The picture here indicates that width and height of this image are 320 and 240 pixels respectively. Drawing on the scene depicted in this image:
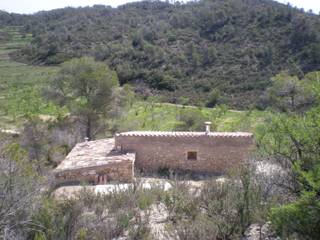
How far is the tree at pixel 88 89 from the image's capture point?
61.8ft

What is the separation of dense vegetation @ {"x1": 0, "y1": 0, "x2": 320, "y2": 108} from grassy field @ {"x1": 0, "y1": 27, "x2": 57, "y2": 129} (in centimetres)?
291

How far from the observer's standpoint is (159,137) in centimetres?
1230

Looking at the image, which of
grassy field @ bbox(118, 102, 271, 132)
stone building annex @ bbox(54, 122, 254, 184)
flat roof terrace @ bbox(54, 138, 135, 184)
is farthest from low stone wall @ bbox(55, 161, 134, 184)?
grassy field @ bbox(118, 102, 271, 132)

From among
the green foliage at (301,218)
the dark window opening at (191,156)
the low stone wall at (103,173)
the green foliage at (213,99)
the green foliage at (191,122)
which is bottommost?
the green foliage at (213,99)

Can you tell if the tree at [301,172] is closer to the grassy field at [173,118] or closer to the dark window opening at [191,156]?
the dark window opening at [191,156]

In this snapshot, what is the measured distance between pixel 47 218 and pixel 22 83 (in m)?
33.5

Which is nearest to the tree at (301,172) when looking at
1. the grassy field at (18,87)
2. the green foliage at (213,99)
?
the grassy field at (18,87)

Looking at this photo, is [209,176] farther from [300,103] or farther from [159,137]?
[300,103]

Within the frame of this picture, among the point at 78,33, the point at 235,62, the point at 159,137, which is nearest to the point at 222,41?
the point at 235,62

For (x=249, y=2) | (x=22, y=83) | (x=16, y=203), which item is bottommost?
(x=22, y=83)

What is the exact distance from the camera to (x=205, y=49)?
4138 cm

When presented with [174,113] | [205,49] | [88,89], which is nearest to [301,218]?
[88,89]

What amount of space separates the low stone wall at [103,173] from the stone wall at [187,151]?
105cm

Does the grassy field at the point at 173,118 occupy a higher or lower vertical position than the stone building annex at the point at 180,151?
lower
